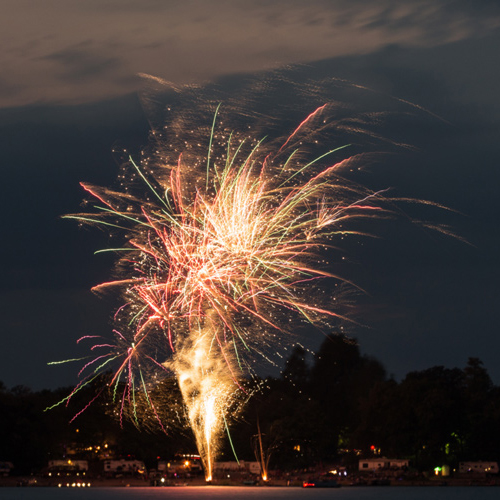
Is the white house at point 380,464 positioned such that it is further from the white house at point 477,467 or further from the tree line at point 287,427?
the white house at point 477,467

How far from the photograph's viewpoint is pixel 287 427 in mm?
112000

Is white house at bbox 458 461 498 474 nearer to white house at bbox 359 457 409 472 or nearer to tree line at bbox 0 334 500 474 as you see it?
tree line at bbox 0 334 500 474

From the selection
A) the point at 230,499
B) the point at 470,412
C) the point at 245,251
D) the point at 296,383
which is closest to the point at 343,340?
the point at 296,383

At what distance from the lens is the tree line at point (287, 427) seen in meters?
105

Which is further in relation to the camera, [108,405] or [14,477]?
[108,405]

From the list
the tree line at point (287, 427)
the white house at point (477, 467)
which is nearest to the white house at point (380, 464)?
the tree line at point (287, 427)

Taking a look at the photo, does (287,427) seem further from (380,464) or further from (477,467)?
(477,467)

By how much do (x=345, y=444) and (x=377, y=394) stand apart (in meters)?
26.3

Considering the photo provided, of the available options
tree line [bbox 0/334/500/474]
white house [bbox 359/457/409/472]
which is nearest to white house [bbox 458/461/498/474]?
tree line [bbox 0/334/500/474]

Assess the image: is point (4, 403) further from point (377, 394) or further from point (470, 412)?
point (470, 412)

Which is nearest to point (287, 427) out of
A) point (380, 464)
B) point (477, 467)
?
point (380, 464)

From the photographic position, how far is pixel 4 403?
363 ft

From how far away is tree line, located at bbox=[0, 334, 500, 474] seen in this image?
344ft

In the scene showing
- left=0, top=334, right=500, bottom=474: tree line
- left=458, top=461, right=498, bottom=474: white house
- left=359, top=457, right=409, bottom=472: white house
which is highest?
left=0, top=334, right=500, bottom=474: tree line
